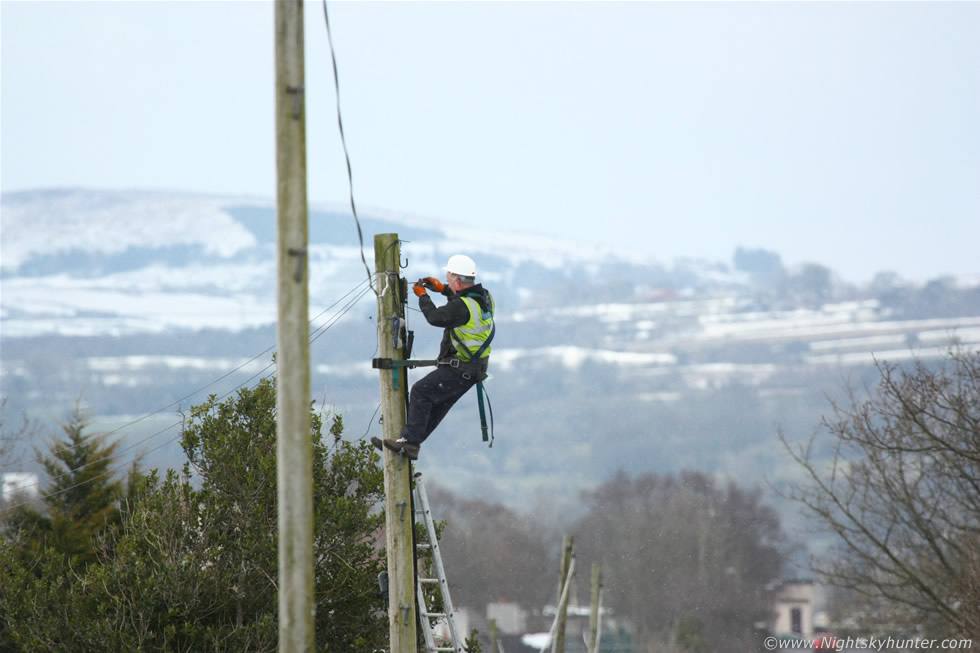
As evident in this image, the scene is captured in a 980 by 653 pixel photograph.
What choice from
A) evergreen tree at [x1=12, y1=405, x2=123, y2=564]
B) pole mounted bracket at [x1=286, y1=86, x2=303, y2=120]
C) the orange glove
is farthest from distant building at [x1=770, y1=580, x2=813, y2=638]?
pole mounted bracket at [x1=286, y1=86, x2=303, y2=120]

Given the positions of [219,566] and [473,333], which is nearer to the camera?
[473,333]

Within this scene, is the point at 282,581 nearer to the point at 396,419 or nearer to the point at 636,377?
the point at 396,419

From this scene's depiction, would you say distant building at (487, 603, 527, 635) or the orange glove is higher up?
the orange glove

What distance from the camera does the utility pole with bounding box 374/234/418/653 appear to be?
414 inches

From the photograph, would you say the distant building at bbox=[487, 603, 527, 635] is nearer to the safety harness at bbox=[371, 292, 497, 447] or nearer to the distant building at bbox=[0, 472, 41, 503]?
the distant building at bbox=[0, 472, 41, 503]

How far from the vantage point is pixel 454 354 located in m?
10.9

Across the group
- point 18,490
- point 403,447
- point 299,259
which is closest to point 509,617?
point 18,490

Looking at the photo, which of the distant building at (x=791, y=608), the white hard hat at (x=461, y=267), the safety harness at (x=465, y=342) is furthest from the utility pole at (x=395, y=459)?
the distant building at (x=791, y=608)

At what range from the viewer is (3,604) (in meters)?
15.2

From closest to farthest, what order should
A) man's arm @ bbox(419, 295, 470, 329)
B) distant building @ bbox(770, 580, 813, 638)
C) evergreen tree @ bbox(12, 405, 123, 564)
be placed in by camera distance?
man's arm @ bbox(419, 295, 470, 329) < evergreen tree @ bbox(12, 405, 123, 564) < distant building @ bbox(770, 580, 813, 638)

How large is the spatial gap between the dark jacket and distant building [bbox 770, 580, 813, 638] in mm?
74950

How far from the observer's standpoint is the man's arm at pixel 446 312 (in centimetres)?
1005

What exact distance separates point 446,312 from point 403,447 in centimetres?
136

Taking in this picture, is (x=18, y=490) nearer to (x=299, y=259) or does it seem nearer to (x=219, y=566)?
Result: (x=219, y=566)
